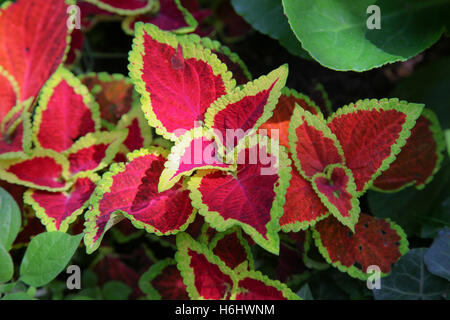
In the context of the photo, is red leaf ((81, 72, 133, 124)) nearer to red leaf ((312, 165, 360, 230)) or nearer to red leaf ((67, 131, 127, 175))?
red leaf ((67, 131, 127, 175))

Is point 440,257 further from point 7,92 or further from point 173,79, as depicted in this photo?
point 7,92

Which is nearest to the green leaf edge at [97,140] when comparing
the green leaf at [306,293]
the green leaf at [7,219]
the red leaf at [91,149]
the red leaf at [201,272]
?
the red leaf at [91,149]

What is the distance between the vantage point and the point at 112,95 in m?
1.04

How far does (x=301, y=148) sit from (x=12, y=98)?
1.94 feet

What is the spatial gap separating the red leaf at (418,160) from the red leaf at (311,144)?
0.52 ft

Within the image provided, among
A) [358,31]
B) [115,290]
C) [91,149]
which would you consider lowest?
[115,290]

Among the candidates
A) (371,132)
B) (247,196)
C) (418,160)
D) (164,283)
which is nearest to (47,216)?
(164,283)

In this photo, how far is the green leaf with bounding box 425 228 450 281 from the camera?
0.84 m

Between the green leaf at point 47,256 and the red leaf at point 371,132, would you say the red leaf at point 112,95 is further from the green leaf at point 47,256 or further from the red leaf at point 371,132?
the red leaf at point 371,132

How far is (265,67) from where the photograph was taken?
1318 millimetres

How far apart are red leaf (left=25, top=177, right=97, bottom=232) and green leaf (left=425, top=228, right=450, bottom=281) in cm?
62

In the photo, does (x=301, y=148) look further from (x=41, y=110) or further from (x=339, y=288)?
(x=41, y=110)

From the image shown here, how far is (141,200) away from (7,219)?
9.9 inches

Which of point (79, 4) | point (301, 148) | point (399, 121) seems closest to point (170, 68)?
point (301, 148)
